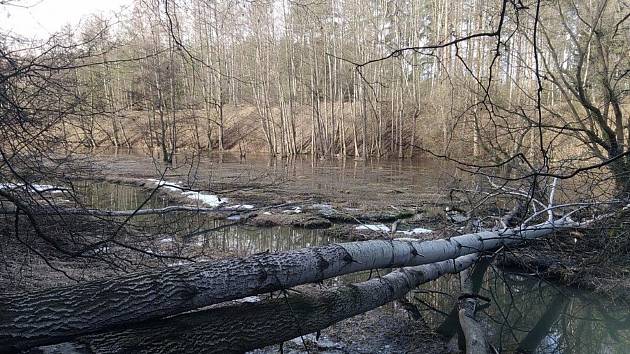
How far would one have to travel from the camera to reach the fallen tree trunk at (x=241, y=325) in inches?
103

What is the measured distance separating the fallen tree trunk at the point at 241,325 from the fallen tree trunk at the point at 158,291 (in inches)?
4.6

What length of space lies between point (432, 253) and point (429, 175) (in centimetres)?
1566

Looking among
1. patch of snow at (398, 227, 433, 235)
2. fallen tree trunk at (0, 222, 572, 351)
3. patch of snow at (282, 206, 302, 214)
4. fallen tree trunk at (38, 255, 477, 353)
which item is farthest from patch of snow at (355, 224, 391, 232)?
fallen tree trunk at (0, 222, 572, 351)

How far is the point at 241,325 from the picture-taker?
10.2ft

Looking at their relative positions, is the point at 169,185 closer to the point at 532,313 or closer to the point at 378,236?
the point at 532,313

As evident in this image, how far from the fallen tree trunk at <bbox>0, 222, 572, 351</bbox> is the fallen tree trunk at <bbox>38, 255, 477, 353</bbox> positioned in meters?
0.12

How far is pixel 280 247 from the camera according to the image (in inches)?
330

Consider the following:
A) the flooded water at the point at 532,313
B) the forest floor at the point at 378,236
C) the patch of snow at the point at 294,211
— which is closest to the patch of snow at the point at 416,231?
the forest floor at the point at 378,236

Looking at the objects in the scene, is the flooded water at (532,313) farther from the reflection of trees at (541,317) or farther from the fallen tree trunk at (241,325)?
the fallen tree trunk at (241,325)

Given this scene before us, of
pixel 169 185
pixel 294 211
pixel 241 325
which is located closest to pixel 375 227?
pixel 294 211

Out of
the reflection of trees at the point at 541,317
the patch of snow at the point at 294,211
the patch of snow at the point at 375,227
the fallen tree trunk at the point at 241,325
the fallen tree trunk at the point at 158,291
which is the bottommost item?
the reflection of trees at the point at 541,317

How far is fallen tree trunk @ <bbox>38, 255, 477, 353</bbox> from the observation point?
2621 mm

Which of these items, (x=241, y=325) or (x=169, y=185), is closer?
(x=241, y=325)

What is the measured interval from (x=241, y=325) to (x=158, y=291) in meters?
0.67
